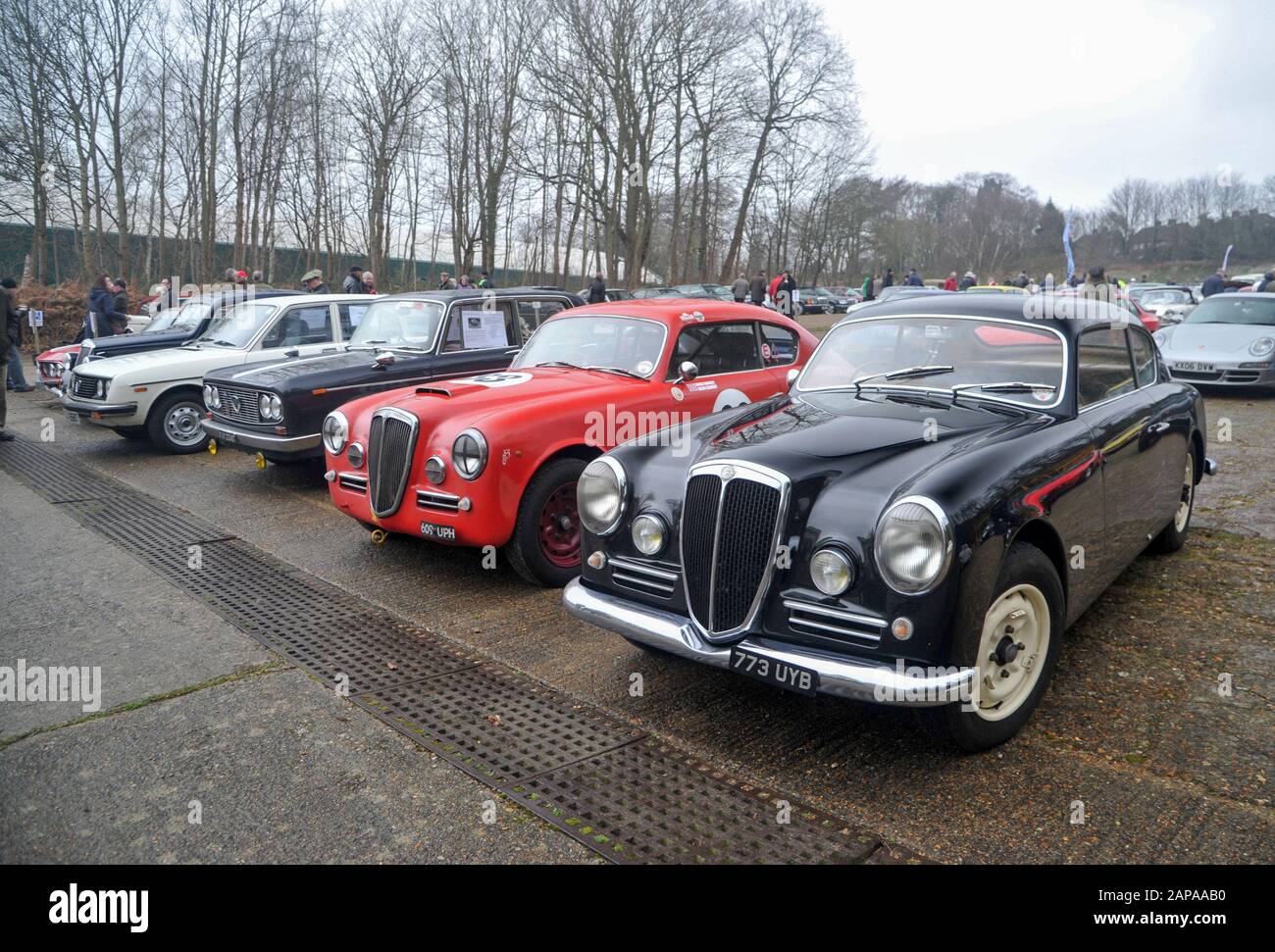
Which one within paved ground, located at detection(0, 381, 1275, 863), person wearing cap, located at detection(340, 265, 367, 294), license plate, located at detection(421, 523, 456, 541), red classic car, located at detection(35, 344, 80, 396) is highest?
person wearing cap, located at detection(340, 265, 367, 294)

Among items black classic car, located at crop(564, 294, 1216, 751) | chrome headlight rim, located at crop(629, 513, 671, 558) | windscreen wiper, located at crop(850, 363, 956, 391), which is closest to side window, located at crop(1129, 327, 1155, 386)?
black classic car, located at crop(564, 294, 1216, 751)

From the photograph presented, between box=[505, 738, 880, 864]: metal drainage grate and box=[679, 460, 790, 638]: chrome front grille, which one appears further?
box=[679, 460, 790, 638]: chrome front grille

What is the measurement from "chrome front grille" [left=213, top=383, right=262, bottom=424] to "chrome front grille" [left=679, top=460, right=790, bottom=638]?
6.19 metres

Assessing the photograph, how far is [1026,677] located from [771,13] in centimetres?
4470

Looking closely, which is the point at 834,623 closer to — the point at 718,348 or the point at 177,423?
the point at 718,348

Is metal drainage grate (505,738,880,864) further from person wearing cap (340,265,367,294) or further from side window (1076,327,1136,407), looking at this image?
person wearing cap (340,265,367,294)

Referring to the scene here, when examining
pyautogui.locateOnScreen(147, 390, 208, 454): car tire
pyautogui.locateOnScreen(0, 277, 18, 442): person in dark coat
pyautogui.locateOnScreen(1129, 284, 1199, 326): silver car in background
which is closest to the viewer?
pyautogui.locateOnScreen(147, 390, 208, 454): car tire

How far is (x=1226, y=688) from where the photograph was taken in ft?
13.5

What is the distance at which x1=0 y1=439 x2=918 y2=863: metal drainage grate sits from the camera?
10.2 ft

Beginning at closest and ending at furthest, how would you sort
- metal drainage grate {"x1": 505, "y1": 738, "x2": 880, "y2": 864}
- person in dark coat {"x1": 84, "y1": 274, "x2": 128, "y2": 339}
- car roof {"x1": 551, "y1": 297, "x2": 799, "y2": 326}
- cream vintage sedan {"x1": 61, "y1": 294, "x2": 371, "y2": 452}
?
metal drainage grate {"x1": 505, "y1": 738, "x2": 880, "y2": 864} → car roof {"x1": 551, "y1": 297, "x2": 799, "y2": 326} → cream vintage sedan {"x1": 61, "y1": 294, "x2": 371, "y2": 452} → person in dark coat {"x1": 84, "y1": 274, "x2": 128, "y2": 339}

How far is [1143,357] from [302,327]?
8.95 meters
